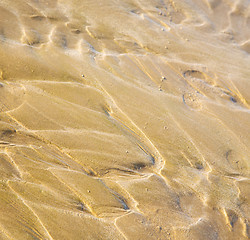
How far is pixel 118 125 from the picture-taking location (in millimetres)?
2438

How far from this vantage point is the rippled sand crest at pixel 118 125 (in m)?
2.10

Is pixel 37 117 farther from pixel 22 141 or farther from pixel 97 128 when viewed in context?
pixel 97 128

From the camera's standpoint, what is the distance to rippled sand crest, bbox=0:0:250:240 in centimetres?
210

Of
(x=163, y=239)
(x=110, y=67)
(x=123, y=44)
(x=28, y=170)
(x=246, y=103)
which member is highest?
(x=123, y=44)

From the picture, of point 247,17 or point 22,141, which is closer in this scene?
point 22,141

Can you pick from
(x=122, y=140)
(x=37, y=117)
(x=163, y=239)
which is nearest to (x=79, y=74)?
(x=37, y=117)

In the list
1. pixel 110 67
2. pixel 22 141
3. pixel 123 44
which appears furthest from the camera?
pixel 123 44

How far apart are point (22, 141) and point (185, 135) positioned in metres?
1.65

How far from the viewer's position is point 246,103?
285cm

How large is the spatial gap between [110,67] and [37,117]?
0.99 m

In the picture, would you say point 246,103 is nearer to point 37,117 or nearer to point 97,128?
point 97,128

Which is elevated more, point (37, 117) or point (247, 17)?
point (247, 17)

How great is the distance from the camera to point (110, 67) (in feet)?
8.89

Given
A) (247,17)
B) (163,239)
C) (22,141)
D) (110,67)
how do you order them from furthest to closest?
1. (247,17)
2. (110,67)
3. (22,141)
4. (163,239)
